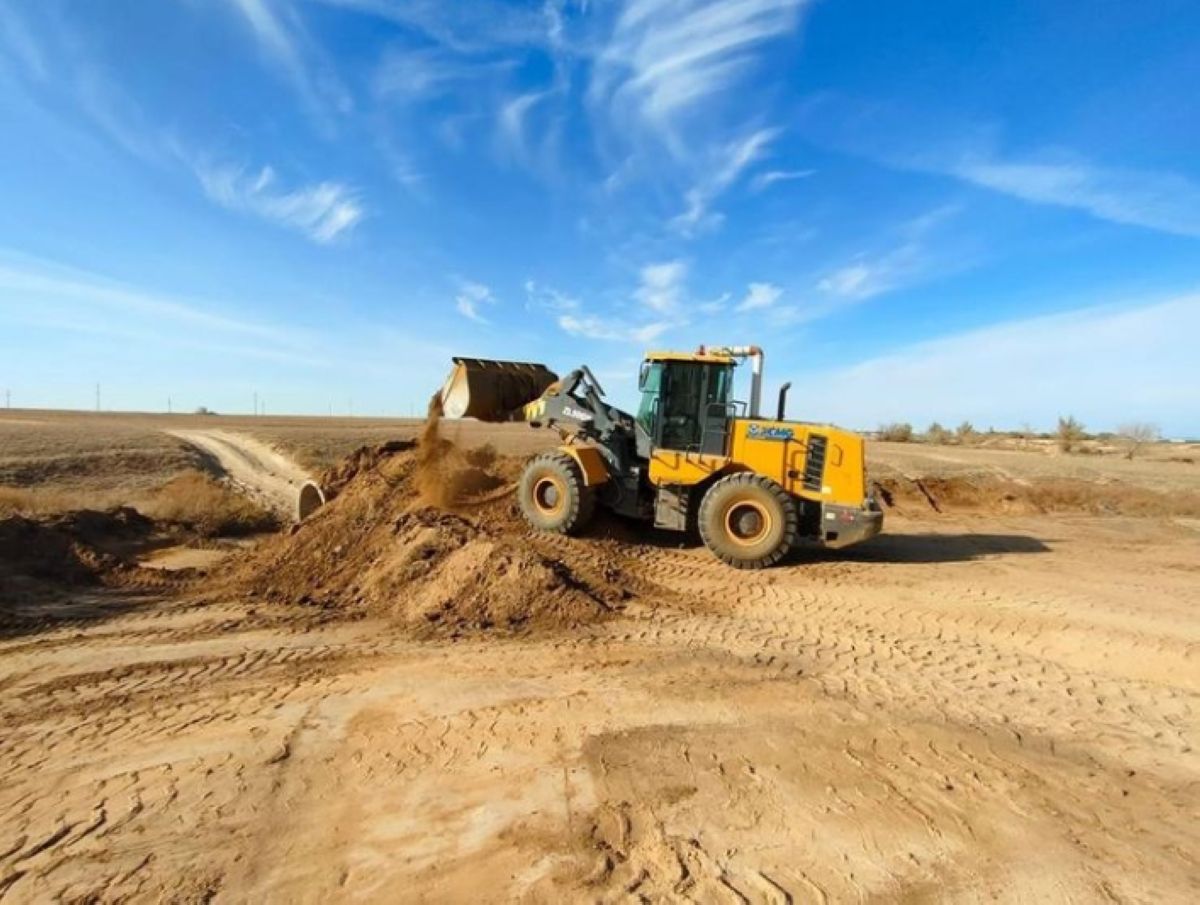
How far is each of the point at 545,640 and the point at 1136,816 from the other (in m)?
4.76

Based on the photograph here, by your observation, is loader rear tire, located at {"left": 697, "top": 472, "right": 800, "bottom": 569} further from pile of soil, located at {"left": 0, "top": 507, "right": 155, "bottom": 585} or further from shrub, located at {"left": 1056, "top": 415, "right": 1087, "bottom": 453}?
shrub, located at {"left": 1056, "top": 415, "right": 1087, "bottom": 453}

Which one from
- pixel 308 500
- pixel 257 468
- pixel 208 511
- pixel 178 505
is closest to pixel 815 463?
pixel 308 500

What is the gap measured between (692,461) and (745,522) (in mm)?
1271

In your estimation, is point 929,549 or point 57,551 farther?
point 929,549

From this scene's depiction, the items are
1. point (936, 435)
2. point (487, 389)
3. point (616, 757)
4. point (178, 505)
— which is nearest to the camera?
point (616, 757)

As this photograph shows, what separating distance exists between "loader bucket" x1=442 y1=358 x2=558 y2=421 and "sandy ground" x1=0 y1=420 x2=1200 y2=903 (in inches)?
176

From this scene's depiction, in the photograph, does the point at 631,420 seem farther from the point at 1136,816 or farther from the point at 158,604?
the point at 1136,816

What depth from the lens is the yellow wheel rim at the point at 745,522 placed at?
33.2 feet

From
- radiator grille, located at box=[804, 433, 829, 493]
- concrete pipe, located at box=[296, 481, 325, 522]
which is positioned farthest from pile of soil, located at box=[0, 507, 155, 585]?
radiator grille, located at box=[804, 433, 829, 493]

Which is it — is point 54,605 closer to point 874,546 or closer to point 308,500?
point 308,500

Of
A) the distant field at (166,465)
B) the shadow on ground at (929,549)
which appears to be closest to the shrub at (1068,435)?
the distant field at (166,465)

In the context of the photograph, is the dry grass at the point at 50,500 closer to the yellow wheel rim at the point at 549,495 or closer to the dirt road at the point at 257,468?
the dirt road at the point at 257,468

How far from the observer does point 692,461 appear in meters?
10.7

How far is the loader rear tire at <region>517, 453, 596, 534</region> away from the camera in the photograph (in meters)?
11.0
